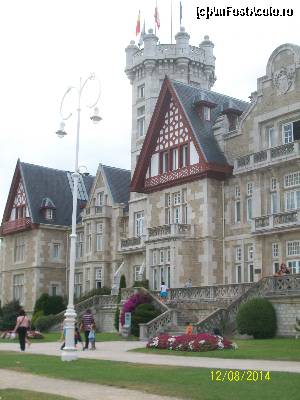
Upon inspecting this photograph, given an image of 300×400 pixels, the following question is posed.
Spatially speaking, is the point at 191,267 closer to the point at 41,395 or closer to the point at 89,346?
the point at 89,346

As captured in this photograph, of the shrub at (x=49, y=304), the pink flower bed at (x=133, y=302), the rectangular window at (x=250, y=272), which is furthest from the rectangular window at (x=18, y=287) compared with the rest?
the rectangular window at (x=250, y=272)

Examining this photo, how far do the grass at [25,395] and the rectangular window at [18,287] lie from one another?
48425 mm

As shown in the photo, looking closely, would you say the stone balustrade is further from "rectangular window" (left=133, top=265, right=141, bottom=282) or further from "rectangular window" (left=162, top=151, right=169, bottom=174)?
"rectangular window" (left=133, top=265, right=141, bottom=282)

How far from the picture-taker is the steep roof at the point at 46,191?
60.2 m

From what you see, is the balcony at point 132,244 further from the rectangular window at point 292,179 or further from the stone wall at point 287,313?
the stone wall at point 287,313

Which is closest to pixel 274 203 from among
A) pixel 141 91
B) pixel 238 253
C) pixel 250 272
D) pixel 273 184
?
pixel 273 184

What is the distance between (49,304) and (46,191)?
11716 mm

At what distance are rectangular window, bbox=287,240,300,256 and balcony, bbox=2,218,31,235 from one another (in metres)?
29.3

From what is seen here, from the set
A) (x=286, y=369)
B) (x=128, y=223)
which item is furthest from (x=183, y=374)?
(x=128, y=223)

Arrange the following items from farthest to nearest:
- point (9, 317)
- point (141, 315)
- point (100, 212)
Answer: point (100, 212)
point (9, 317)
point (141, 315)

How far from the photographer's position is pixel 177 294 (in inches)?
1492

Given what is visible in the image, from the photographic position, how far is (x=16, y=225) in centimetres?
6153

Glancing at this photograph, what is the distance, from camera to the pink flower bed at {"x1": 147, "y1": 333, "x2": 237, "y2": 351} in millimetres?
24047

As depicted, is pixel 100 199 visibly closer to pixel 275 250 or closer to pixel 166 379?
pixel 275 250
